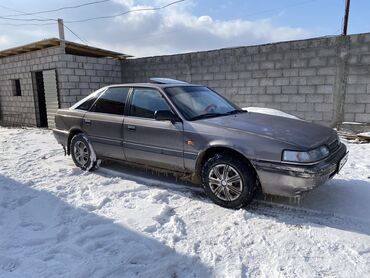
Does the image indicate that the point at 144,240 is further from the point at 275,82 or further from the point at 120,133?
the point at 275,82

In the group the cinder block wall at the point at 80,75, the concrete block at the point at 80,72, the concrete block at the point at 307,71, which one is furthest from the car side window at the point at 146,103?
the concrete block at the point at 80,72

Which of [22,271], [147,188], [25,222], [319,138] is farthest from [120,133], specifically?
[319,138]

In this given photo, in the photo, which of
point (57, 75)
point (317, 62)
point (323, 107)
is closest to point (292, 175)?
point (323, 107)

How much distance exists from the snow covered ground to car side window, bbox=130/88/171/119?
1.06 m

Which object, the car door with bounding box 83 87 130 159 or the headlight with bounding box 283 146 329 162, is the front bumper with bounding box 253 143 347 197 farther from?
the car door with bounding box 83 87 130 159

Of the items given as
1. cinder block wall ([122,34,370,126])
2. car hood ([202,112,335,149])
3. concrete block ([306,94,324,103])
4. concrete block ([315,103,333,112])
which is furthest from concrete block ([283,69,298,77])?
car hood ([202,112,335,149])

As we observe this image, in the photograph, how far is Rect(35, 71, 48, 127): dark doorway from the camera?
11429mm

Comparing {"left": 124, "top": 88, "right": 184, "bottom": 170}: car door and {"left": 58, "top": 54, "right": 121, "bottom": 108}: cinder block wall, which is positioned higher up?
{"left": 58, "top": 54, "right": 121, "bottom": 108}: cinder block wall

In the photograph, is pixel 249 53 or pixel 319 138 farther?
pixel 249 53

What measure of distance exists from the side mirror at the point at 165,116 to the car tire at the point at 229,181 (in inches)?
27.9

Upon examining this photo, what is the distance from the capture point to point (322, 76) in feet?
25.2

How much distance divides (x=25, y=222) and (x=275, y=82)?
274 inches

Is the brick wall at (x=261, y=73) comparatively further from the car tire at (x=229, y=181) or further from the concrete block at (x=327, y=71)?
the car tire at (x=229, y=181)

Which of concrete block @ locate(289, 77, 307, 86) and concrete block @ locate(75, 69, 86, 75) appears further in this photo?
concrete block @ locate(75, 69, 86, 75)
